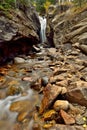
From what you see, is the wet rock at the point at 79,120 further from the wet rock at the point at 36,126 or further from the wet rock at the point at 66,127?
the wet rock at the point at 36,126

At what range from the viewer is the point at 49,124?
4.12m

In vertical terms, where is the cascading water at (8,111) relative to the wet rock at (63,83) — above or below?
below

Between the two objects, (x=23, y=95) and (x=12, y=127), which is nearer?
(x=12, y=127)

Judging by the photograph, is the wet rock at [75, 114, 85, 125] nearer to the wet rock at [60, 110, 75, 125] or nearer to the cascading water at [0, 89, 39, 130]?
the wet rock at [60, 110, 75, 125]

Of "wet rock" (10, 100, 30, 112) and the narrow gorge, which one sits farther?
"wet rock" (10, 100, 30, 112)

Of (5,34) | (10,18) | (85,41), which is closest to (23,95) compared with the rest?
(5,34)

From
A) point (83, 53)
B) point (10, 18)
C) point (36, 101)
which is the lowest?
point (36, 101)

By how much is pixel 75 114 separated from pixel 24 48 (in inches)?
413

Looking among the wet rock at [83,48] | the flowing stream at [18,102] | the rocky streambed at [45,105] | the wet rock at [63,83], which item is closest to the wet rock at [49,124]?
the rocky streambed at [45,105]

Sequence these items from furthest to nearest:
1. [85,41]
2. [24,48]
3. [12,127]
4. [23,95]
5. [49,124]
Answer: [24,48]
[85,41]
[23,95]
[12,127]
[49,124]

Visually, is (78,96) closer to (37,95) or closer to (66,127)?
(66,127)

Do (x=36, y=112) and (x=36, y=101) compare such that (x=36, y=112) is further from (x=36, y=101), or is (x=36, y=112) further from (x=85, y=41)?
(x=85, y=41)

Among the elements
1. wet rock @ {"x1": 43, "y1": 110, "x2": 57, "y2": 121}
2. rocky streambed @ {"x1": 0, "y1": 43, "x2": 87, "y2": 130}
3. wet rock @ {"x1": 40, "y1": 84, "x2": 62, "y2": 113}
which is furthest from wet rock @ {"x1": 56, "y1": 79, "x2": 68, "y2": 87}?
wet rock @ {"x1": 43, "y1": 110, "x2": 57, "y2": 121}

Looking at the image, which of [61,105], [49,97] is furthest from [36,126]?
[49,97]
